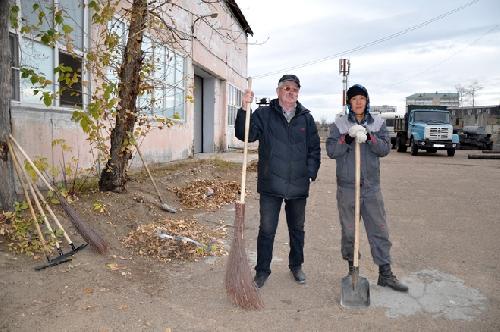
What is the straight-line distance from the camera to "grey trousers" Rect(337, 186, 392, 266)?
13.4ft

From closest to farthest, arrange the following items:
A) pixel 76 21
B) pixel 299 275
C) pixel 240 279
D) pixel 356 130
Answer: pixel 240 279 → pixel 356 130 → pixel 299 275 → pixel 76 21

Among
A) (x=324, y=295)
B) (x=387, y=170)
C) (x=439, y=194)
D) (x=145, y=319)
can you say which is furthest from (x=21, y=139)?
(x=387, y=170)

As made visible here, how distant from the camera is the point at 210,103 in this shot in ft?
61.4

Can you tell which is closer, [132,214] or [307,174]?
[307,174]

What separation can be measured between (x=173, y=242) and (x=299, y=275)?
5.31 feet

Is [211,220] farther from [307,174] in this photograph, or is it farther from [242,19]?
[242,19]

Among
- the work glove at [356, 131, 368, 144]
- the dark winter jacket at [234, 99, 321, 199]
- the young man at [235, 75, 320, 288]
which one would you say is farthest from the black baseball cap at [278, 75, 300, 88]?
the work glove at [356, 131, 368, 144]

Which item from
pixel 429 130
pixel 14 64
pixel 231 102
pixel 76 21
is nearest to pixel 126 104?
pixel 14 64

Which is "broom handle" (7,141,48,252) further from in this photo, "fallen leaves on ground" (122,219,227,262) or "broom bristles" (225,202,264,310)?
"broom bristles" (225,202,264,310)

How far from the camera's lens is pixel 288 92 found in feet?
13.4

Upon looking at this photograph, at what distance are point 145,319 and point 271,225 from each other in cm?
141

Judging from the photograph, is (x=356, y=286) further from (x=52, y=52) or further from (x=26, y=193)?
(x=52, y=52)

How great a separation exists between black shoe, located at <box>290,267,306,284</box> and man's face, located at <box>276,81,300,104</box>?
1.65 meters

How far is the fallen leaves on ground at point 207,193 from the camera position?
25.2 feet
